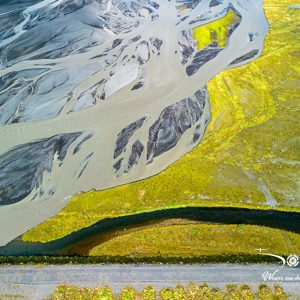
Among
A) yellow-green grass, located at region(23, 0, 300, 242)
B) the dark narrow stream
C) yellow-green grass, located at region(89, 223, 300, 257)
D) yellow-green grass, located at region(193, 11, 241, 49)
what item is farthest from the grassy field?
yellow-green grass, located at region(193, 11, 241, 49)

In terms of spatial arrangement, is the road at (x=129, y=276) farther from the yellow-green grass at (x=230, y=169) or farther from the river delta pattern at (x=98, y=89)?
the river delta pattern at (x=98, y=89)

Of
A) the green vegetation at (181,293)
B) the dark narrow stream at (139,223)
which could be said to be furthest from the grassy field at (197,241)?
the green vegetation at (181,293)

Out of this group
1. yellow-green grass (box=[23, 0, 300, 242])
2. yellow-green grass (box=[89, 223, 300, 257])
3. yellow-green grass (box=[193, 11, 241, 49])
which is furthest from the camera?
yellow-green grass (box=[193, 11, 241, 49])

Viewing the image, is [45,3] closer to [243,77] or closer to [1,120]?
[1,120]

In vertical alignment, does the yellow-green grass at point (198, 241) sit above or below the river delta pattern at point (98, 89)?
below

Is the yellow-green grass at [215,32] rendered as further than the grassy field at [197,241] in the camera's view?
Yes

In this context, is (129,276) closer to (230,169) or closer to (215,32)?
(230,169)

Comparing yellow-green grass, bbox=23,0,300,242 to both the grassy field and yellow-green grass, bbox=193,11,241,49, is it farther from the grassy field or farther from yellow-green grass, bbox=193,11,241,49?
yellow-green grass, bbox=193,11,241,49

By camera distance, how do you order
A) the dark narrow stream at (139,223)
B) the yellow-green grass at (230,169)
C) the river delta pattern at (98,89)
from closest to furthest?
the dark narrow stream at (139,223), the yellow-green grass at (230,169), the river delta pattern at (98,89)
